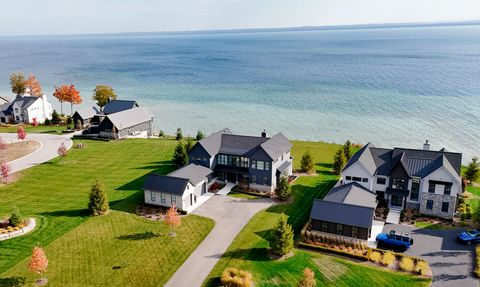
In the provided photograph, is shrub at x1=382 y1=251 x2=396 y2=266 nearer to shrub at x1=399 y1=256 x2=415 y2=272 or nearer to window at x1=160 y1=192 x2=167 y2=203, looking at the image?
shrub at x1=399 y1=256 x2=415 y2=272

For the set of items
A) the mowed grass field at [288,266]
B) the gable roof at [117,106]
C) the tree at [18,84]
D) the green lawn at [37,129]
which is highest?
the tree at [18,84]

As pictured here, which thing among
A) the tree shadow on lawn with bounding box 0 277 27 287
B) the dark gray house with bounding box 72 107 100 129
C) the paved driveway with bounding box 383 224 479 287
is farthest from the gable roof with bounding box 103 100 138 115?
the paved driveway with bounding box 383 224 479 287

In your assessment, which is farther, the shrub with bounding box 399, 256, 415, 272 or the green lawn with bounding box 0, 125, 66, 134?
the green lawn with bounding box 0, 125, 66, 134

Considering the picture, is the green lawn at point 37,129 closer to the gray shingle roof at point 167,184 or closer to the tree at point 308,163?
the gray shingle roof at point 167,184

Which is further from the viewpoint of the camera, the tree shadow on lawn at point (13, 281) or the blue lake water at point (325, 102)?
the blue lake water at point (325, 102)

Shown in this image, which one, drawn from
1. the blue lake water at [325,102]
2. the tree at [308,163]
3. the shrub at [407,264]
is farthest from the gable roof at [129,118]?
the shrub at [407,264]

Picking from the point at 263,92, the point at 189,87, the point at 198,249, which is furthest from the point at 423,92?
the point at 198,249

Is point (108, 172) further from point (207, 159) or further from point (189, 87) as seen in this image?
point (189, 87)

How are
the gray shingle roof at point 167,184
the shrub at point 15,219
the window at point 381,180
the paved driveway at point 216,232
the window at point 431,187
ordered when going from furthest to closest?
the window at point 381,180
the gray shingle roof at point 167,184
the window at point 431,187
the shrub at point 15,219
the paved driveway at point 216,232
